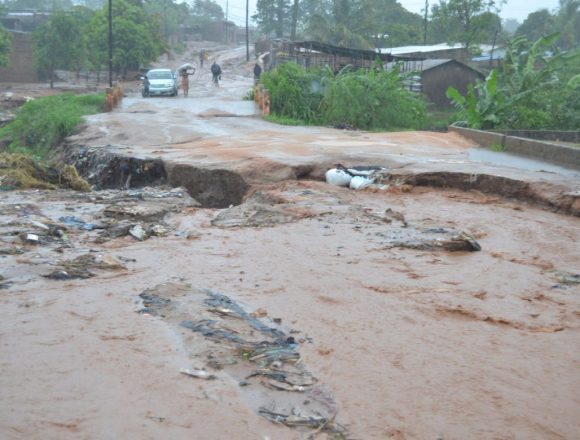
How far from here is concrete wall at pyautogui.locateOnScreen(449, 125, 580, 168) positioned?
1323cm

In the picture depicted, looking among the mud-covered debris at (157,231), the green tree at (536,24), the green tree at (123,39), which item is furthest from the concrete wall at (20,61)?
the mud-covered debris at (157,231)

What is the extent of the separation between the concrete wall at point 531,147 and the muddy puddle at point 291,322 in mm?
3493

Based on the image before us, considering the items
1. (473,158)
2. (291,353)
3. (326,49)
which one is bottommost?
(291,353)

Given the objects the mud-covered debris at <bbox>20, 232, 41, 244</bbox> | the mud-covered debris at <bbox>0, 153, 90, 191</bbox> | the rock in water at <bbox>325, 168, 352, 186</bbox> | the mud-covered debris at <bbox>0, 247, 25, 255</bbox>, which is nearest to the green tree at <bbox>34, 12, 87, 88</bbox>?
the mud-covered debris at <bbox>0, 153, 90, 191</bbox>

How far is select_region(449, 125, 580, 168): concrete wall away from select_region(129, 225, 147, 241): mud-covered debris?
857 centimetres

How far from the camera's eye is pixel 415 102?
2473 centimetres

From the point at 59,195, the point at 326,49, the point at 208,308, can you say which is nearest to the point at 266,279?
the point at 208,308

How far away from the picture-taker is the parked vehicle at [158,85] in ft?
107

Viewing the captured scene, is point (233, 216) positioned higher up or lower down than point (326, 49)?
lower down

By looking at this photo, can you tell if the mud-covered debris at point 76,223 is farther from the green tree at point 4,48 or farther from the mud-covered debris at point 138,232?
the green tree at point 4,48

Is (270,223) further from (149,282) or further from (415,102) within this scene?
(415,102)

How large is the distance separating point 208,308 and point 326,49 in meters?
26.7

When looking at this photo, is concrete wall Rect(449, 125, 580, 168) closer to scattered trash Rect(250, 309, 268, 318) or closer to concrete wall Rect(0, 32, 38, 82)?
scattered trash Rect(250, 309, 268, 318)

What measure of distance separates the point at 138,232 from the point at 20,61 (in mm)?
42616
